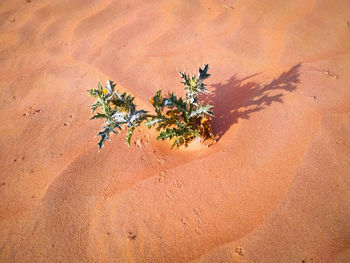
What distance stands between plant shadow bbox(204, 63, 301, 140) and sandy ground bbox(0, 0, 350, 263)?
0.01 m

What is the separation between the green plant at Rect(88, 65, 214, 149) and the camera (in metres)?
1.32

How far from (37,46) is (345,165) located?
331cm

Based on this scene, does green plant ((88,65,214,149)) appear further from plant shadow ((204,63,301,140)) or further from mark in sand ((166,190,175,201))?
mark in sand ((166,190,175,201))

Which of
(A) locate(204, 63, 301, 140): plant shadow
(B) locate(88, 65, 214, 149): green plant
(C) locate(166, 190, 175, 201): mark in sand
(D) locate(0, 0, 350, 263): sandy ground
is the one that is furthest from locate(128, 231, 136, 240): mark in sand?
(A) locate(204, 63, 301, 140): plant shadow

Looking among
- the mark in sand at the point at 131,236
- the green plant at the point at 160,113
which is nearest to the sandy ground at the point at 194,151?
the mark in sand at the point at 131,236

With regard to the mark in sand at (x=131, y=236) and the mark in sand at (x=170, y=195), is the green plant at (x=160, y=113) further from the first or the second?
the mark in sand at (x=131, y=236)

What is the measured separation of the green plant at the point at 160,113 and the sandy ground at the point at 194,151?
17 cm

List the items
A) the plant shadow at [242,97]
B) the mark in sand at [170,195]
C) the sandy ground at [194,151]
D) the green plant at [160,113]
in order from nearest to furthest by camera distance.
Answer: the green plant at [160,113] → the sandy ground at [194,151] → the mark in sand at [170,195] → the plant shadow at [242,97]

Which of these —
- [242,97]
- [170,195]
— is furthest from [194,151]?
[242,97]

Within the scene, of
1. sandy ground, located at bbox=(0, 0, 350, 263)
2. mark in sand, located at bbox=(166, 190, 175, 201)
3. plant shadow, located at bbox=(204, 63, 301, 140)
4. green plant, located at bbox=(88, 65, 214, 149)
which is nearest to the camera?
green plant, located at bbox=(88, 65, 214, 149)

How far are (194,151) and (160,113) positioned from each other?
436 mm

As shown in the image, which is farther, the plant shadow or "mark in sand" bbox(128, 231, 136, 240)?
the plant shadow

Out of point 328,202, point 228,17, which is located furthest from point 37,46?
point 328,202

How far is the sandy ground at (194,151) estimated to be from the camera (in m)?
1.42
